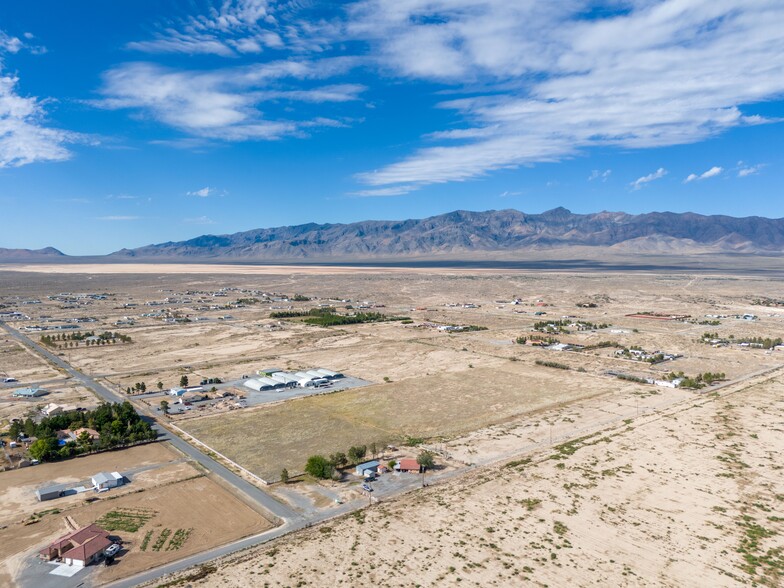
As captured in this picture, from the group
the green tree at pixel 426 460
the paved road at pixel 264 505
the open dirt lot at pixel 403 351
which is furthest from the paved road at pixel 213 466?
the green tree at pixel 426 460

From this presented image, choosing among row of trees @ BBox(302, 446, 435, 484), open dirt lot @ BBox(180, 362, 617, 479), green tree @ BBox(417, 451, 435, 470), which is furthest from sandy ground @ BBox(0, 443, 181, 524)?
green tree @ BBox(417, 451, 435, 470)

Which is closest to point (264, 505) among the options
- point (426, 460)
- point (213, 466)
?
point (213, 466)

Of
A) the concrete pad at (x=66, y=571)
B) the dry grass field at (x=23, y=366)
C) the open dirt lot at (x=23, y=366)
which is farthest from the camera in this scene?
the dry grass field at (x=23, y=366)

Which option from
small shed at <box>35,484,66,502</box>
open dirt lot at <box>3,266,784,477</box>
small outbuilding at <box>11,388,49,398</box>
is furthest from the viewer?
small outbuilding at <box>11,388,49,398</box>

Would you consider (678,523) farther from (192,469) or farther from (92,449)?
(92,449)

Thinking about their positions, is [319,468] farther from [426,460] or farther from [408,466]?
[426,460]

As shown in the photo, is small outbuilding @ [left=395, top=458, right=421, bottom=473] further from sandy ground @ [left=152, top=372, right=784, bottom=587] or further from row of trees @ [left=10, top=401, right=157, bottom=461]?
row of trees @ [left=10, top=401, right=157, bottom=461]

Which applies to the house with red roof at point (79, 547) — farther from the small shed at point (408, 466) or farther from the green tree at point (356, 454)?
the small shed at point (408, 466)
